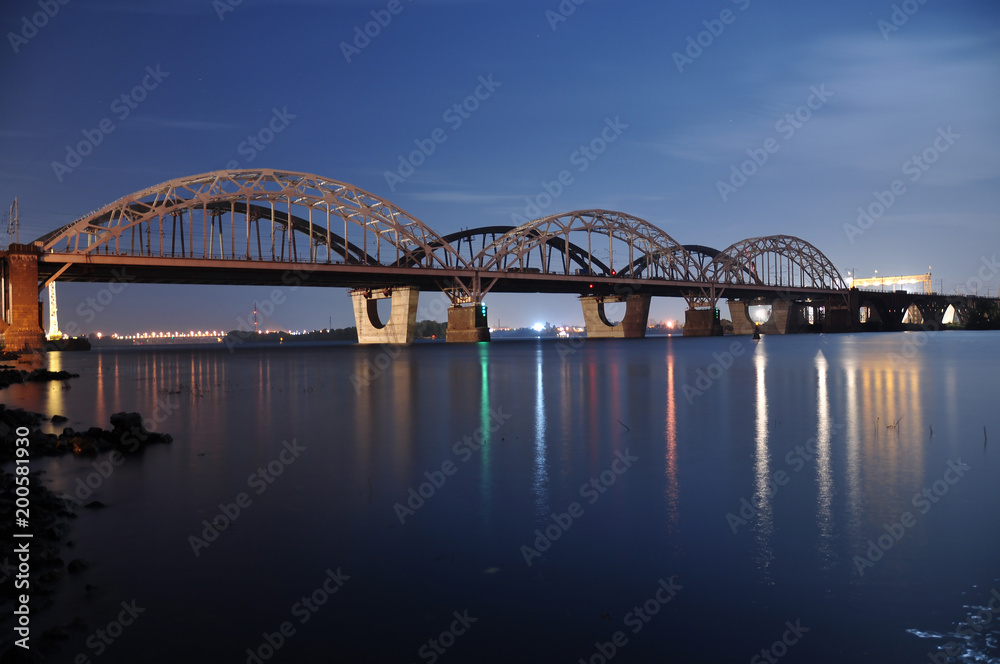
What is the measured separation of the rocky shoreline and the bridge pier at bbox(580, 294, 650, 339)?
111050mm

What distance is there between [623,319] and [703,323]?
698 inches

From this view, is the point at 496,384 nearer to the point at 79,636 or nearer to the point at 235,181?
the point at 79,636

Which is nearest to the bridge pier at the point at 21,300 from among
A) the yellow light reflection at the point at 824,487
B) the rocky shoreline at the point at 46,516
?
the rocky shoreline at the point at 46,516

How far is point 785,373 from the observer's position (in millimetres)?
32719

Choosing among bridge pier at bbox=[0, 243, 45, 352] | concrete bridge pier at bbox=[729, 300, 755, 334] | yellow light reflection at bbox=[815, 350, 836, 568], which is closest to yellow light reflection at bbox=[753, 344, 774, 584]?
yellow light reflection at bbox=[815, 350, 836, 568]

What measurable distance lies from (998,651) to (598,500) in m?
4.72

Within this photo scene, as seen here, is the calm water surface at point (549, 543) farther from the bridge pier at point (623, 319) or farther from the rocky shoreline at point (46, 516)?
the bridge pier at point (623, 319)

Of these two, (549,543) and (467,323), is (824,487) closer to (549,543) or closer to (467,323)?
(549,543)

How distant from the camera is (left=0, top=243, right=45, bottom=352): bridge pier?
55.3m

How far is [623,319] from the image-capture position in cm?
12562

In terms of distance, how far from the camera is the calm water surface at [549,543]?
5398 mm

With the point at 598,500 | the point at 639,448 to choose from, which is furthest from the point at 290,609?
the point at 639,448

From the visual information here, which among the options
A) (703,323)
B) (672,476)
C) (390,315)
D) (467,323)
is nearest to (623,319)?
(703,323)

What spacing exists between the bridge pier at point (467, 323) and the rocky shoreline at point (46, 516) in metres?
79.6
